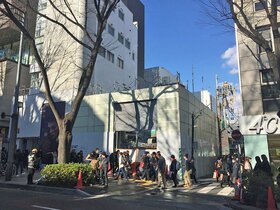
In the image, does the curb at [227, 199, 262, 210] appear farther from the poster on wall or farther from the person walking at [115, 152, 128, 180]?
the poster on wall

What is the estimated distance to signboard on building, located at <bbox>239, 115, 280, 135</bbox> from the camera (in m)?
19.1

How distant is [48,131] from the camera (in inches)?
1089

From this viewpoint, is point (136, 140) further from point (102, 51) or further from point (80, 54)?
point (102, 51)

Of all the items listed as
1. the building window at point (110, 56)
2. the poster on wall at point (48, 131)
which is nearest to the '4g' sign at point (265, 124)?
the poster on wall at point (48, 131)

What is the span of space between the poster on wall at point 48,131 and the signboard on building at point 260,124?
15.2 metres

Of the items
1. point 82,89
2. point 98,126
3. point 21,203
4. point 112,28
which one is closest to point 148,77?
point 112,28

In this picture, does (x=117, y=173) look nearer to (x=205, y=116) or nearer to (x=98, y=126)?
(x=98, y=126)

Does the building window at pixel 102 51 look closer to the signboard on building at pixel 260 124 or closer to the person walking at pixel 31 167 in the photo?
the signboard on building at pixel 260 124

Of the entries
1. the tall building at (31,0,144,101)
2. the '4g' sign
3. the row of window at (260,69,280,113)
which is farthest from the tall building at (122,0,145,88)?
the '4g' sign

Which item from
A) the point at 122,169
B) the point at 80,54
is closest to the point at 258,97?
the point at 122,169

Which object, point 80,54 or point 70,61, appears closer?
point 80,54

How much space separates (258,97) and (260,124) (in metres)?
1.80

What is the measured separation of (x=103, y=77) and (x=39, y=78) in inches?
256

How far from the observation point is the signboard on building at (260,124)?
62.7 feet
